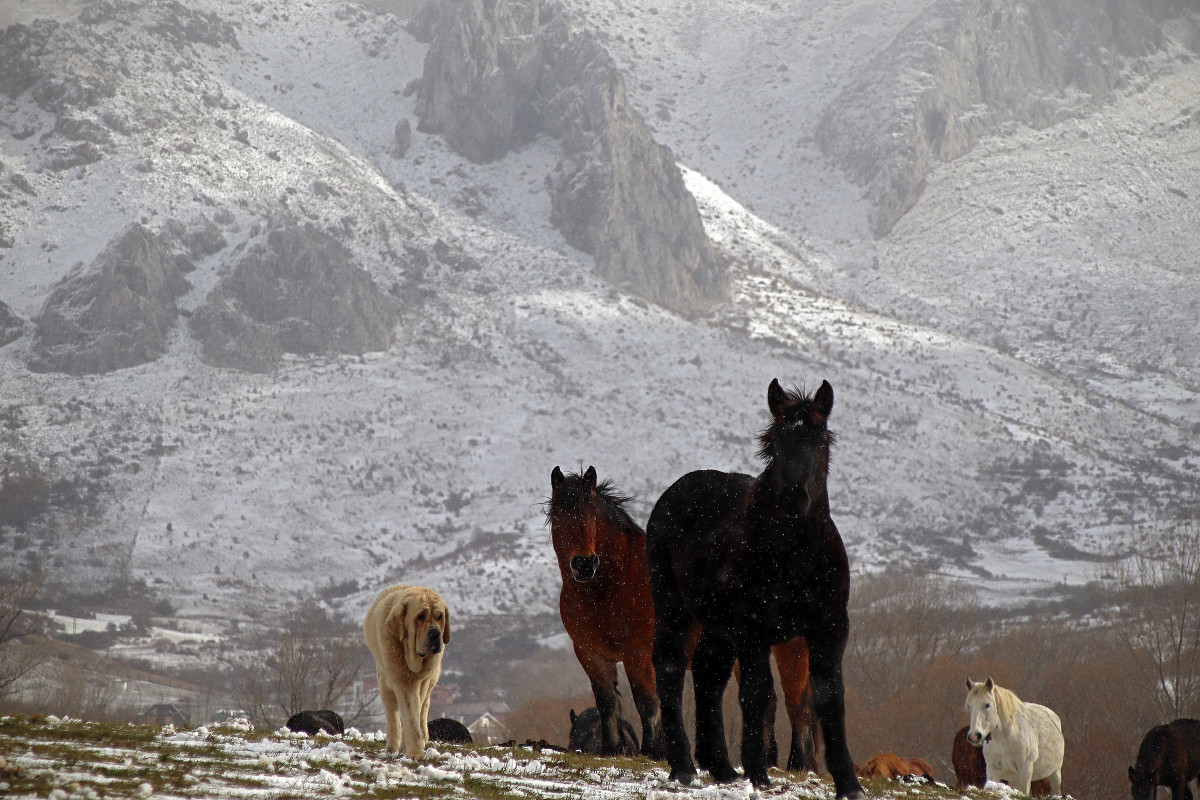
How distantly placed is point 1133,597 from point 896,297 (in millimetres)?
103287

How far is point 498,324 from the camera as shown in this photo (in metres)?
131

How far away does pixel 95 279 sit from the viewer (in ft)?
427

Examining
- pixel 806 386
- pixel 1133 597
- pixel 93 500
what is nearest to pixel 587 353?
pixel 806 386

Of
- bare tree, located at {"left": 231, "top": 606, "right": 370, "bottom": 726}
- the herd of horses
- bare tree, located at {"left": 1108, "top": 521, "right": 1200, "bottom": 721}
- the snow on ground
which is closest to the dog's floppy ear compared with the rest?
the snow on ground

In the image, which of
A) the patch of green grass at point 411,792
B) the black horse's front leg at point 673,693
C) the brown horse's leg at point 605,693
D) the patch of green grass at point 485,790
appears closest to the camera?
the patch of green grass at point 411,792

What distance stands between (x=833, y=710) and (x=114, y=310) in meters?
134

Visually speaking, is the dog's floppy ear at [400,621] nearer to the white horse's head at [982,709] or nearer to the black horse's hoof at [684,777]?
the black horse's hoof at [684,777]

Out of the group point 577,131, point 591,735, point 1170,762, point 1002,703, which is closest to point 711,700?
point 591,735

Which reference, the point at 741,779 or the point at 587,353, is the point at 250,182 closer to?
the point at 587,353

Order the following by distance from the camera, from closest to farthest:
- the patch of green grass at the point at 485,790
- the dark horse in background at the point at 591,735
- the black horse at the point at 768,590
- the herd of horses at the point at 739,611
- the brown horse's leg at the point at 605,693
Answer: the patch of green grass at the point at 485,790
the black horse at the point at 768,590
the herd of horses at the point at 739,611
the brown horse's leg at the point at 605,693
the dark horse in background at the point at 591,735

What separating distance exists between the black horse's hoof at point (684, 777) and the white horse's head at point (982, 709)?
6285mm

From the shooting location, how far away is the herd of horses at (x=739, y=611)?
8242 mm

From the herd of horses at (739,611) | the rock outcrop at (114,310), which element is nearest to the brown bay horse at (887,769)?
the herd of horses at (739,611)

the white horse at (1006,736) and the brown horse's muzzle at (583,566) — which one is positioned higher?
the brown horse's muzzle at (583,566)
